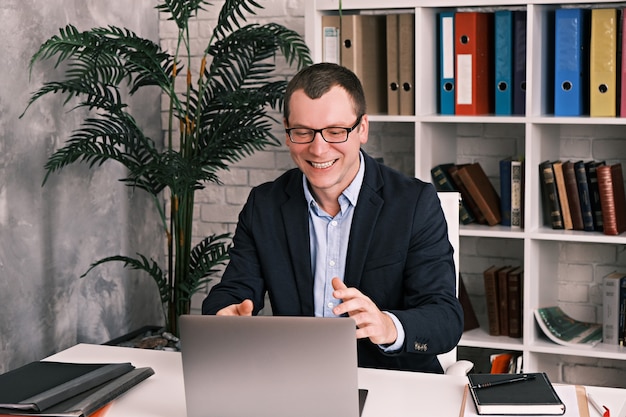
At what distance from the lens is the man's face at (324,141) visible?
1951mm

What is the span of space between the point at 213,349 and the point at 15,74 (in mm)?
1710

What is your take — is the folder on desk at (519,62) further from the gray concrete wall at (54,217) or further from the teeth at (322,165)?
the gray concrete wall at (54,217)

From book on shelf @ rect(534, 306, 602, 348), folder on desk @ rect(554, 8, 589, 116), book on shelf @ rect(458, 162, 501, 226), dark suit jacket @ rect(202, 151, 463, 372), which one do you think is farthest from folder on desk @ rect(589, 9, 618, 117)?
dark suit jacket @ rect(202, 151, 463, 372)

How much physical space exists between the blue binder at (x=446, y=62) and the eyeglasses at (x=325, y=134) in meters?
1.14

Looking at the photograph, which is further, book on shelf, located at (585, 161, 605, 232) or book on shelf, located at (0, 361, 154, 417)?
book on shelf, located at (585, 161, 605, 232)

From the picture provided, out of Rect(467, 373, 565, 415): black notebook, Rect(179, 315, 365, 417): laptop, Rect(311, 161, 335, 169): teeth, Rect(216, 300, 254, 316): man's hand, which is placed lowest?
Rect(467, 373, 565, 415): black notebook

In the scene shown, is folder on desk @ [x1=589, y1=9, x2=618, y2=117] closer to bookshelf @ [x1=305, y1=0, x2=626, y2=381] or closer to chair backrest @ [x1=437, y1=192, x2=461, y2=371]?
bookshelf @ [x1=305, y1=0, x2=626, y2=381]

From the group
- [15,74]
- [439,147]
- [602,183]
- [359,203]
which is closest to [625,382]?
[602,183]

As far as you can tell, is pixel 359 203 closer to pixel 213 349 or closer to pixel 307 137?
pixel 307 137

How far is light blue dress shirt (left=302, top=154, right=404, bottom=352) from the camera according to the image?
2.08 m

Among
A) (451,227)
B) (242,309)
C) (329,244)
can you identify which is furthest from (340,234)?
(242,309)

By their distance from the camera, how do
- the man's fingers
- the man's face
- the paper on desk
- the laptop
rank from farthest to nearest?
the man's face, the man's fingers, the paper on desk, the laptop

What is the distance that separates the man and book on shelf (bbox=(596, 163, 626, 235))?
103 cm

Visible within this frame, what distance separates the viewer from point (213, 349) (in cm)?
147
